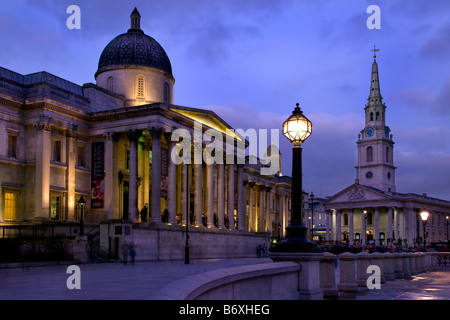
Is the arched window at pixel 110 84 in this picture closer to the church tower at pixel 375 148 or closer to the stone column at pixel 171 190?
the stone column at pixel 171 190

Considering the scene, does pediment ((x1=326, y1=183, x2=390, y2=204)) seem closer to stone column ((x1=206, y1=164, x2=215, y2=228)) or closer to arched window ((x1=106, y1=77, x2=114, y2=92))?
stone column ((x1=206, y1=164, x2=215, y2=228))

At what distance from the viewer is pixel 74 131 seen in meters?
49.0

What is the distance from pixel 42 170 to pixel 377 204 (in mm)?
105241

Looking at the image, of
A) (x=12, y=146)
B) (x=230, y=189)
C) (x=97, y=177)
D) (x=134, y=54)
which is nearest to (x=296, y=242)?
(x=12, y=146)

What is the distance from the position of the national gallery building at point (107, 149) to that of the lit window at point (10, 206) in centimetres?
8

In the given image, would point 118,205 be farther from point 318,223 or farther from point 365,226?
point 318,223

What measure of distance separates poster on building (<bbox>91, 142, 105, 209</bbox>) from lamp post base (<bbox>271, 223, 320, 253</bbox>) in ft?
118

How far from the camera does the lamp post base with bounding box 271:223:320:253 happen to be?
1557 cm

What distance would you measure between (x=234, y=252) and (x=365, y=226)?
86.2 metres

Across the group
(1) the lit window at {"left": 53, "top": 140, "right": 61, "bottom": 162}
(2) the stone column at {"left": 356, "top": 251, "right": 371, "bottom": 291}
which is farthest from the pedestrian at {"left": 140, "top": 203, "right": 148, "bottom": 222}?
(2) the stone column at {"left": 356, "top": 251, "right": 371, "bottom": 291}

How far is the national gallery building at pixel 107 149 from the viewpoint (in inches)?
1779

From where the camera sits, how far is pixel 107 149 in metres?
50.7
